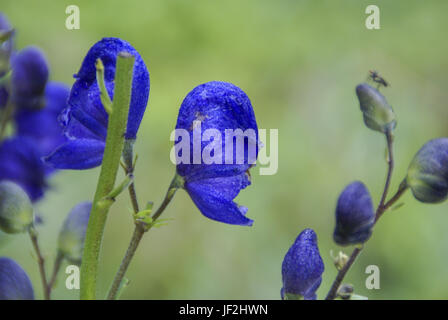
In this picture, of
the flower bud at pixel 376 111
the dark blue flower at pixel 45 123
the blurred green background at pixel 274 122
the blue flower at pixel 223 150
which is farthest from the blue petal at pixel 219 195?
the blurred green background at pixel 274 122

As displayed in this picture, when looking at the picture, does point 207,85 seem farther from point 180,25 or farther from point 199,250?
point 180,25

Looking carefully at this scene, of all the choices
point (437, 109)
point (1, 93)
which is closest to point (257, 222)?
point (437, 109)

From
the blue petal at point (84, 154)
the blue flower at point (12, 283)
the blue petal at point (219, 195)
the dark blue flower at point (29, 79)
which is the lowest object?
the blue flower at point (12, 283)

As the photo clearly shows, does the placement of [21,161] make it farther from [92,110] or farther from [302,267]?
[302,267]

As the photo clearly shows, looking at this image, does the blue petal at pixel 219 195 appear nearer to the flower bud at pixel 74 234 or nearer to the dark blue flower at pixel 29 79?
the flower bud at pixel 74 234

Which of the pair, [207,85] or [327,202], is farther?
[327,202]

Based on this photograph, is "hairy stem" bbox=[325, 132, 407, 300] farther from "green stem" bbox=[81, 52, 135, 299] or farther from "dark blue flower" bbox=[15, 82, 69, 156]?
"dark blue flower" bbox=[15, 82, 69, 156]

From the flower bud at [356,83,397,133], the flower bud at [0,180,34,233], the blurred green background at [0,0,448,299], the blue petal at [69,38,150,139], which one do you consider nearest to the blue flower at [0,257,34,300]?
the flower bud at [0,180,34,233]
